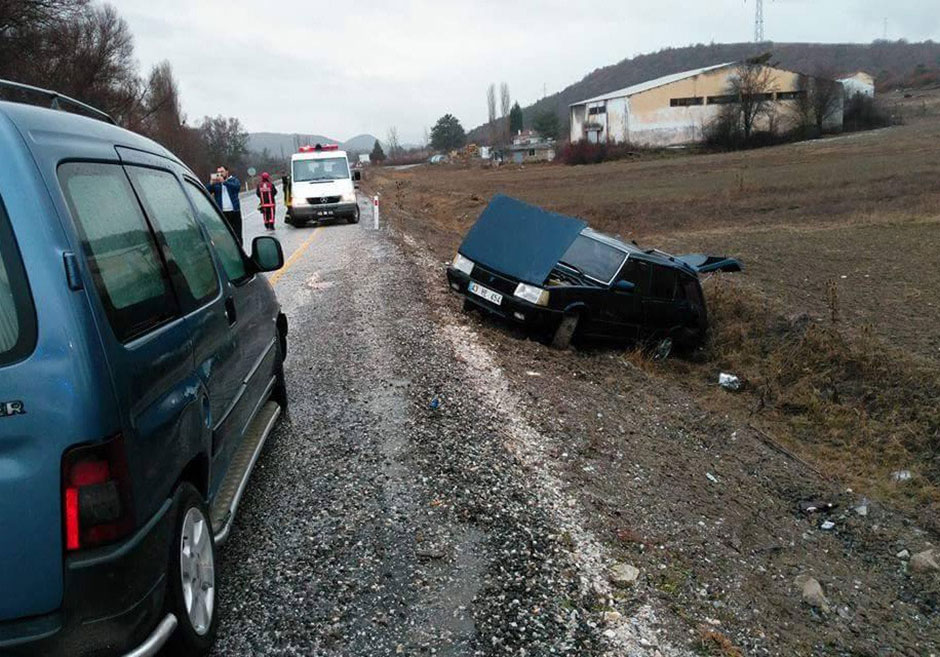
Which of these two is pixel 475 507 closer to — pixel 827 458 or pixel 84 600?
pixel 84 600

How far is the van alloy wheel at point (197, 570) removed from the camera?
8.94 feet

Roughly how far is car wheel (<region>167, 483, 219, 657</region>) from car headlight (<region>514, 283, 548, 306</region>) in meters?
6.47

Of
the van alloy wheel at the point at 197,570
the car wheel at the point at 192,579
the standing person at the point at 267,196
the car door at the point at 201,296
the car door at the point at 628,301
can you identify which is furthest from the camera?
the standing person at the point at 267,196

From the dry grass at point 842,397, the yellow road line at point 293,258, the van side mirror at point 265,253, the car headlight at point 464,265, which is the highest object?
the van side mirror at point 265,253

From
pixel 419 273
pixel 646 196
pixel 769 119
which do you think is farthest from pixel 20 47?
pixel 769 119

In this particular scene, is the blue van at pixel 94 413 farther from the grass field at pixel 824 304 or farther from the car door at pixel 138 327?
the grass field at pixel 824 304

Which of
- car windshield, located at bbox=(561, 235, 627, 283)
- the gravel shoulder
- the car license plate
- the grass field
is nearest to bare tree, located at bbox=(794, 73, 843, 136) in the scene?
the grass field

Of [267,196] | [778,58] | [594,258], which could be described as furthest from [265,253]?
[778,58]

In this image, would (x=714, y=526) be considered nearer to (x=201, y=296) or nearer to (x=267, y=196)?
(x=201, y=296)

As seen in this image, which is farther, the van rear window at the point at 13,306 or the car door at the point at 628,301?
the car door at the point at 628,301

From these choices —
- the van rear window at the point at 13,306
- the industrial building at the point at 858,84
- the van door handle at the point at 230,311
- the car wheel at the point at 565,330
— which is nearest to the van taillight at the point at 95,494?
the van rear window at the point at 13,306

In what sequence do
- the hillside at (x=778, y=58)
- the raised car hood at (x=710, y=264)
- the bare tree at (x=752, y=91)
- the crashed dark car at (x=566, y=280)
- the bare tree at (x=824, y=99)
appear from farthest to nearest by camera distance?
the hillside at (x=778, y=58) < the bare tree at (x=824, y=99) < the bare tree at (x=752, y=91) < the raised car hood at (x=710, y=264) < the crashed dark car at (x=566, y=280)

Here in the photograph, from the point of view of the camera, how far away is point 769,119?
76.9 meters

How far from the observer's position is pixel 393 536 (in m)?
4.01
